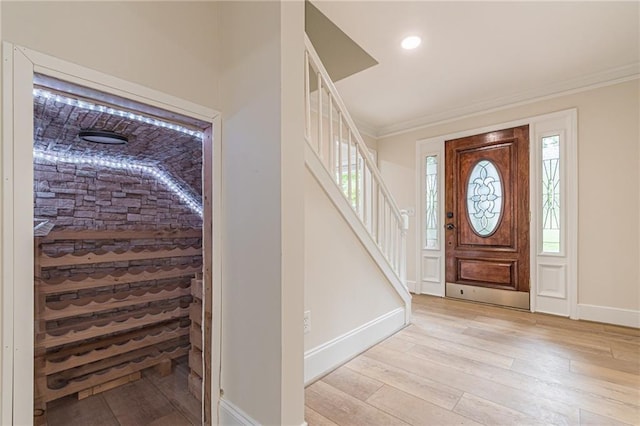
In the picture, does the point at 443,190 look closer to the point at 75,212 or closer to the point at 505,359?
the point at 505,359

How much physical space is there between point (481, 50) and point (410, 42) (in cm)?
66

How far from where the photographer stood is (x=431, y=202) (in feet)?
13.5

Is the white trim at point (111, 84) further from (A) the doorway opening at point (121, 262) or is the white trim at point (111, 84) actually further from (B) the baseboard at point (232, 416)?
(B) the baseboard at point (232, 416)

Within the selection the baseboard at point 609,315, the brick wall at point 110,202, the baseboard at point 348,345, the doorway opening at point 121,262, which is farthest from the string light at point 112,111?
the baseboard at point 609,315

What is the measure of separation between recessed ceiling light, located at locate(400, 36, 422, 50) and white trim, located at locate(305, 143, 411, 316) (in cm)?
137

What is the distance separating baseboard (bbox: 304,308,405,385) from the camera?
1.90m

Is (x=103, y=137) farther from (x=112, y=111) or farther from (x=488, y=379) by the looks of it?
(x=488, y=379)

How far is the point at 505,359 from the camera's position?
7.05ft

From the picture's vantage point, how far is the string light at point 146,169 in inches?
57.3

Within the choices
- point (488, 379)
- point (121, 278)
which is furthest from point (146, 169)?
point (488, 379)

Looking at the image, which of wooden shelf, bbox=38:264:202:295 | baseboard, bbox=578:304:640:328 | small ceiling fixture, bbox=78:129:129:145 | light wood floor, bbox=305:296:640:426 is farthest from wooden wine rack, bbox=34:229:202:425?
baseboard, bbox=578:304:640:328

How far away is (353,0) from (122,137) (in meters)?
1.68

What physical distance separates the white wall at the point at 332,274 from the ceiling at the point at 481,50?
139cm

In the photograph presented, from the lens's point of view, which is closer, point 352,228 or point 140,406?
point 140,406
